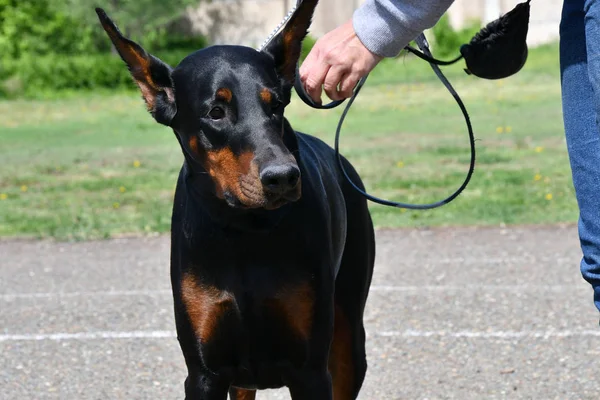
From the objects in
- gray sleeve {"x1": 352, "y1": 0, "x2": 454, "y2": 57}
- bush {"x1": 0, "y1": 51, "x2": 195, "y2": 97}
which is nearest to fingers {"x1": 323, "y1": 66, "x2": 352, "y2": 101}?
gray sleeve {"x1": 352, "y1": 0, "x2": 454, "y2": 57}

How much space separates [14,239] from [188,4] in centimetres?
2578

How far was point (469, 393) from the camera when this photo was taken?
5125 millimetres

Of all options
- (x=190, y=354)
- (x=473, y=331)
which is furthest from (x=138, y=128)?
(x=190, y=354)

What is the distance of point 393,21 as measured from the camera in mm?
3029

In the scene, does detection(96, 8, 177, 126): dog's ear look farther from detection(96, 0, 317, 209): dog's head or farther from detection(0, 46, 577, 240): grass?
detection(0, 46, 577, 240): grass

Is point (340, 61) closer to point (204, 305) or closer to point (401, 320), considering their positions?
point (204, 305)

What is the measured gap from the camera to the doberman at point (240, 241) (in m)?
3.31

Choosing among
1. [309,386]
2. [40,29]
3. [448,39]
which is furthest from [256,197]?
[40,29]

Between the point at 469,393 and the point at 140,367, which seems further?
the point at 140,367

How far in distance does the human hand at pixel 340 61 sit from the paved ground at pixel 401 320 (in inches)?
→ 91.2

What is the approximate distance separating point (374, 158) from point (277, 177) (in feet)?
35.2

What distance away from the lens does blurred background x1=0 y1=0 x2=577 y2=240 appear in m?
10.4

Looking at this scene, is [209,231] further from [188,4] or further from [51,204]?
[188,4]

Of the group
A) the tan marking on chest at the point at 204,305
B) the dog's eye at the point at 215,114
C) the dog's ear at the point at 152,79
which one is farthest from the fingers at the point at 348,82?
the tan marking on chest at the point at 204,305
